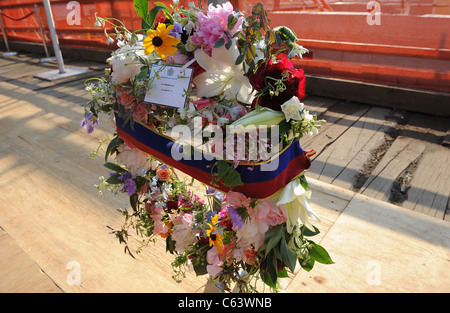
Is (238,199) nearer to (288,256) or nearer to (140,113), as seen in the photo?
(288,256)

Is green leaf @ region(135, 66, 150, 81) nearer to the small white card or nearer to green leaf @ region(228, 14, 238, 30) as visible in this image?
the small white card

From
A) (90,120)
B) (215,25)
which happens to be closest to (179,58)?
(215,25)

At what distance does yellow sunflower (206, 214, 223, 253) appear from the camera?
1035mm

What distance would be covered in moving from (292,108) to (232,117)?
0.16 m

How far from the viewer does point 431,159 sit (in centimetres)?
228

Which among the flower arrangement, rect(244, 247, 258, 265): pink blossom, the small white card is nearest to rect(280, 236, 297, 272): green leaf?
the flower arrangement

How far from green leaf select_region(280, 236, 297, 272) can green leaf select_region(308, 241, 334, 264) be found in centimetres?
16

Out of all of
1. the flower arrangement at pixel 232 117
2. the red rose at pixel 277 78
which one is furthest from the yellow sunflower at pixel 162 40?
the red rose at pixel 277 78

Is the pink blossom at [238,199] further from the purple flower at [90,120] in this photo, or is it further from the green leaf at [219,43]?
the purple flower at [90,120]

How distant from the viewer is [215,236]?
1053mm
